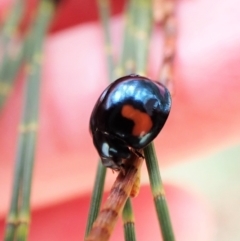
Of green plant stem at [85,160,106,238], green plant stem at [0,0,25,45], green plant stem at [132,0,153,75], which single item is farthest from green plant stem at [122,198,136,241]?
green plant stem at [0,0,25,45]

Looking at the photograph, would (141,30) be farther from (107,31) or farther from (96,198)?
(96,198)

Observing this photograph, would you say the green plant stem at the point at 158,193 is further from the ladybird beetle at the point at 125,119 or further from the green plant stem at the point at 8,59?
the green plant stem at the point at 8,59

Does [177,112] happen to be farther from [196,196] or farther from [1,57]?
[1,57]

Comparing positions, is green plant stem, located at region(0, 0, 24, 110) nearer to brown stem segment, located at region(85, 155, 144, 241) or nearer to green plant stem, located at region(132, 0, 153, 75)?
green plant stem, located at region(132, 0, 153, 75)

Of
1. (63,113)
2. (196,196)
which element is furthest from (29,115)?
(196,196)

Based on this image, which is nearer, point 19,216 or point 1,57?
point 19,216

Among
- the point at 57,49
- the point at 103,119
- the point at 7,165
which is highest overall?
the point at 57,49

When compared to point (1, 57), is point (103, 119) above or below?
below
